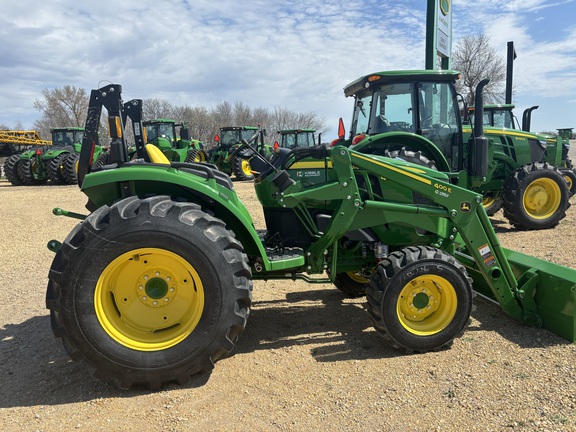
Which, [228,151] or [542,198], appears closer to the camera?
[542,198]

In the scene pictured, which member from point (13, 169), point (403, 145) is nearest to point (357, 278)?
point (403, 145)

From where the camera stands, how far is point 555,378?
2916 millimetres

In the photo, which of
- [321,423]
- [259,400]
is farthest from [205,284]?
[321,423]

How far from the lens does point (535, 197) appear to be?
798 centimetres

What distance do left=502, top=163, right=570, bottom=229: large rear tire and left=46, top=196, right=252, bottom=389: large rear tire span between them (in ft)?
21.0

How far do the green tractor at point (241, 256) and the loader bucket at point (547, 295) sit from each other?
1cm

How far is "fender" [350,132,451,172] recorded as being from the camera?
6.36 metres

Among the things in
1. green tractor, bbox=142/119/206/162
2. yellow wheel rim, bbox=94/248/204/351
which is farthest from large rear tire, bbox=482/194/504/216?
green tractor, bbox=142/119/206/162

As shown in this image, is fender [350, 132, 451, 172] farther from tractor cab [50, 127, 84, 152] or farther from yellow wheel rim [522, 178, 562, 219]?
tractor cab [50, 127, 84, 152]

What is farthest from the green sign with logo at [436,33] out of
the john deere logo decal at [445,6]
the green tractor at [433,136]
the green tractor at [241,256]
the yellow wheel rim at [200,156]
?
the yellow wheel rim at [200,156]

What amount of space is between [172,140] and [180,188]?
1756 cm

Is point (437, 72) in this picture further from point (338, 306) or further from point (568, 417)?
point (568, 417)

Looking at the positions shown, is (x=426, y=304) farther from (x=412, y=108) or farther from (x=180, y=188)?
(x=412, y=108)

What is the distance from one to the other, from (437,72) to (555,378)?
4887 mm
